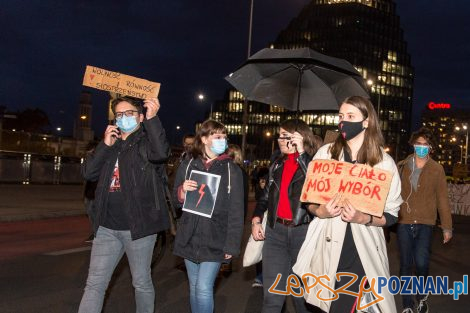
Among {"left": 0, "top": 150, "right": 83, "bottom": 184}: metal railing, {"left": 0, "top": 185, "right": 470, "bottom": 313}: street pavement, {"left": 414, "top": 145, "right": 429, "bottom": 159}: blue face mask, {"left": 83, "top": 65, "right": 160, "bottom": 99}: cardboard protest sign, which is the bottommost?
{"left": 0, "top": 185, "right": 470, "bottom": 313}: street pavement

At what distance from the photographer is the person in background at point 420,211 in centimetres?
634

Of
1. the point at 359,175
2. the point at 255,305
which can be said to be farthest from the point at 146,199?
the point at 255,305

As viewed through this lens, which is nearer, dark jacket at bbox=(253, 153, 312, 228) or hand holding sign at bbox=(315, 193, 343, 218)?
hand holding sign at bbox=(315, 193, 343, 218)

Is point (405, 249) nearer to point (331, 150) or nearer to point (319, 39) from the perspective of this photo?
point (331, 150)

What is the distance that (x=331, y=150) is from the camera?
4.09m

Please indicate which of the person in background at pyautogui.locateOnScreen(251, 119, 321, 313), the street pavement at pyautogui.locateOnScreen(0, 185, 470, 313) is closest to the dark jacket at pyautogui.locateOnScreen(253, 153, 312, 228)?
the person in background at pyautogui.locateOnScreen(251, 119, 321, 313)

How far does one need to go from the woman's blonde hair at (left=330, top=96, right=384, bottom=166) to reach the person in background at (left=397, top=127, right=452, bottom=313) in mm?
2628

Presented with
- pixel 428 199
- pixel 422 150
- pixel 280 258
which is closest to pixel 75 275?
pixel 280 258

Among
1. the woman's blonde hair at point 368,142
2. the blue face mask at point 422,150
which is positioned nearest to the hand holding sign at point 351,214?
the woman's blonde hair at point 368,142

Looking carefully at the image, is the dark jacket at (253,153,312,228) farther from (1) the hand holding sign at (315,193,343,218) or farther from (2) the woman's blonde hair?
(1) the hand holding sign at (315,193,343,218)

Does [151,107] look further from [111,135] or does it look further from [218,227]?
[218,227]

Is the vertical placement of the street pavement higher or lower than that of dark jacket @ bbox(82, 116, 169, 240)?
lower

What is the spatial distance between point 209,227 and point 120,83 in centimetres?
171

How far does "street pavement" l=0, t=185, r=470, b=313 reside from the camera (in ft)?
22.0
